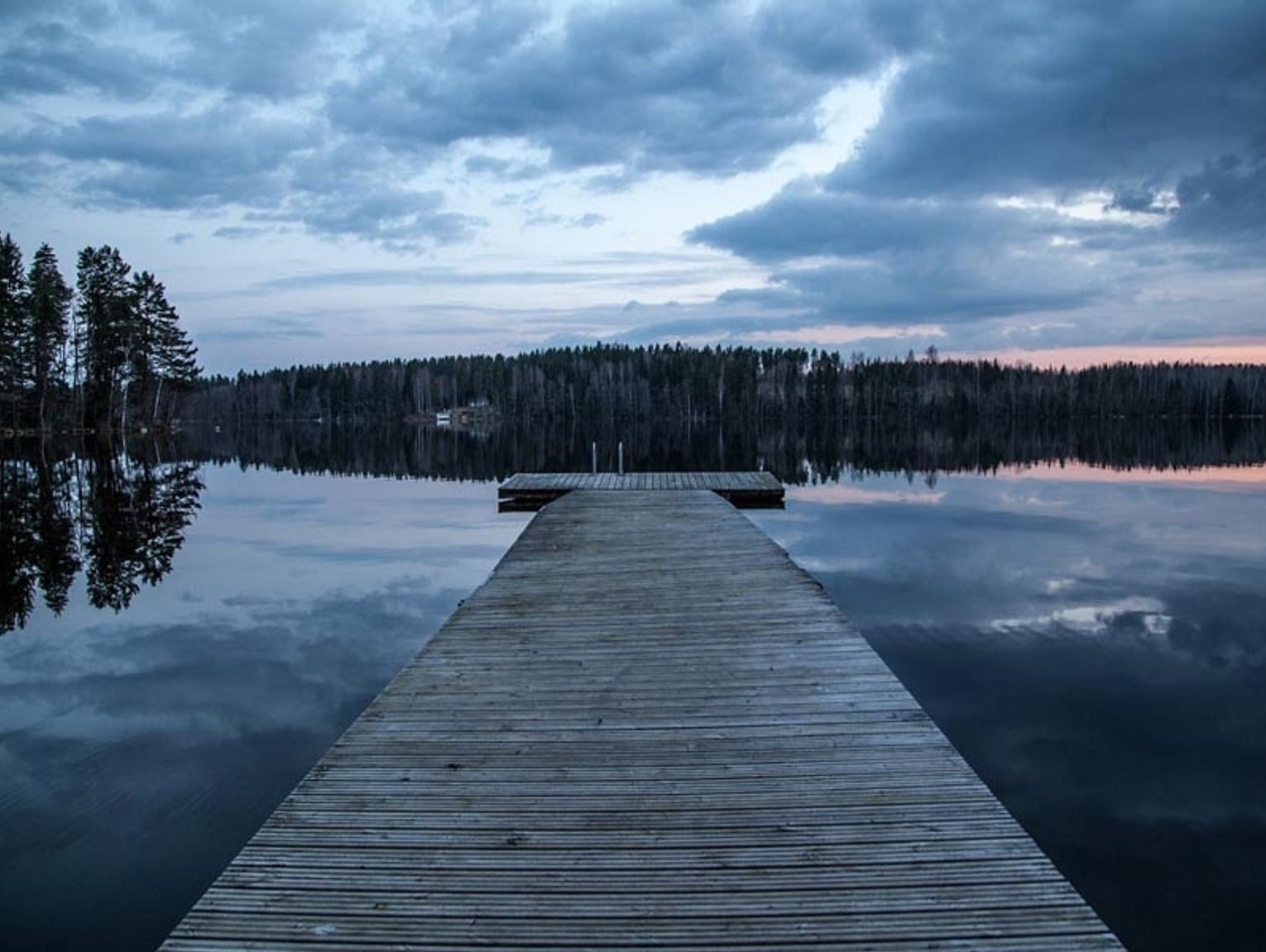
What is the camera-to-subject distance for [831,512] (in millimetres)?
22703

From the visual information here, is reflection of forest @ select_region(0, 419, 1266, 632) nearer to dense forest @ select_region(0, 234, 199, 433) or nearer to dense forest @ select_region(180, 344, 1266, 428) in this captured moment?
dense forest @ select_region(0, 234, 199, 433)

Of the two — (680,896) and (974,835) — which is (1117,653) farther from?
(680,896)

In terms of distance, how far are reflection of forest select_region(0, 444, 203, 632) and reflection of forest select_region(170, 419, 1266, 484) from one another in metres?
10.3

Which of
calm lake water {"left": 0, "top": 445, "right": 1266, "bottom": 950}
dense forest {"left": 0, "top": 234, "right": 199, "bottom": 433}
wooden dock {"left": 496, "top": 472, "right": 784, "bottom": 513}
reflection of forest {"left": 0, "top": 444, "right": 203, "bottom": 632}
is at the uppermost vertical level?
dense forest {"left": 0, "top": 234, "right": 199, "bottom": 433}

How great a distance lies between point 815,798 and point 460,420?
5116 inches

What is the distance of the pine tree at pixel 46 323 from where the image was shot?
5238 cm

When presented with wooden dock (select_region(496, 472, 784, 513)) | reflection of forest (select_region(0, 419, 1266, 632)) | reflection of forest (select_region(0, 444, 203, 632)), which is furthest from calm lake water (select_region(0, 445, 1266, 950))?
wooden dock (select_region(496, 472, 784, 513))

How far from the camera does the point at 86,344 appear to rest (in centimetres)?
5634

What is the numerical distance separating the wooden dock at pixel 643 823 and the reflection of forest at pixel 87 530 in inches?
359

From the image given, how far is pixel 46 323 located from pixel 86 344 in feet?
11.1

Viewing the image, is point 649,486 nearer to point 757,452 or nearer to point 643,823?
point 643,823

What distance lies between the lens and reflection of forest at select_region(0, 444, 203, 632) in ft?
44.2

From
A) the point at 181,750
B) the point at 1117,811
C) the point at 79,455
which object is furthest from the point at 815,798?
the point at 79,455

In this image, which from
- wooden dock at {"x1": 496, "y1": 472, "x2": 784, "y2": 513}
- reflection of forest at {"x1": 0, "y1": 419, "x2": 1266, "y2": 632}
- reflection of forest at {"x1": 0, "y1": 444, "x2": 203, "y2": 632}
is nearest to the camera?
reflection of forest at {"x1": 0, "y1": 444, "x2": 203, "y2": 632}
